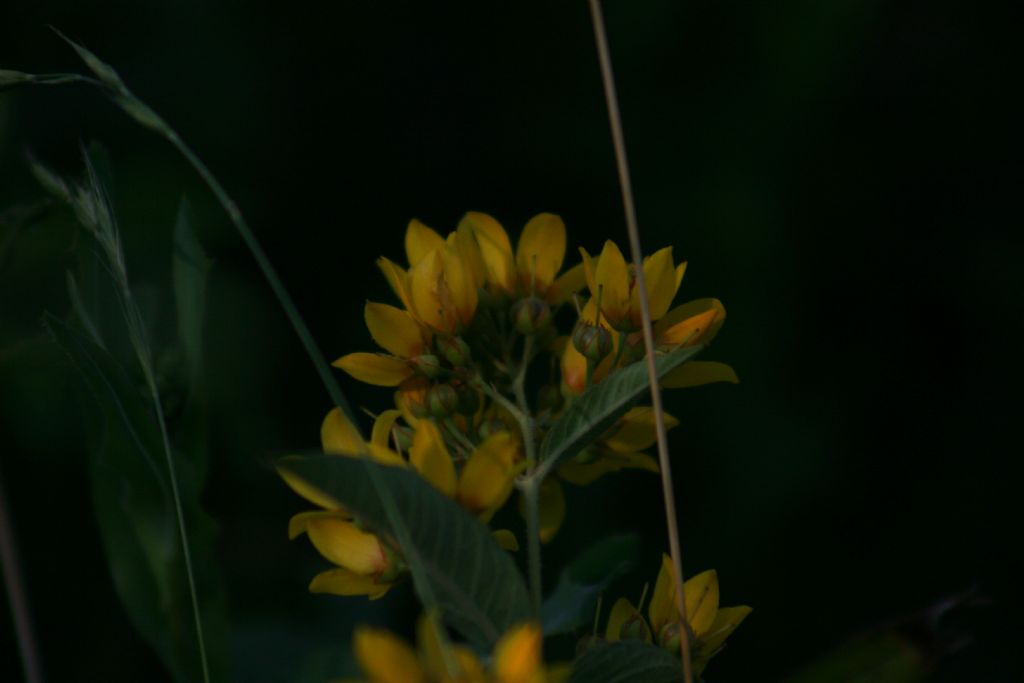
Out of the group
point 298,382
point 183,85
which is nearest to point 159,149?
point 183,85

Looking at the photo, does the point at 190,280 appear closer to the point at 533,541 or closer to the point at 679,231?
the point at 533,541

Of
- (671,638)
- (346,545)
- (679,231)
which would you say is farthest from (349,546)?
(679,231)

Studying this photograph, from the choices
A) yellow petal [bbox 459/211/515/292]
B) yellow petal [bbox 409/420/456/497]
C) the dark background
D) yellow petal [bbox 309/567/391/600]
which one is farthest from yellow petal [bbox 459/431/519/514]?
the dark background

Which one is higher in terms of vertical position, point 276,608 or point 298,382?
point 298,382

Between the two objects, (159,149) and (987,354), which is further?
(987,354)

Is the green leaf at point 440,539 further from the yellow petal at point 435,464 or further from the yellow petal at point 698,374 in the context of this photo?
the yellow petal at point 698,374

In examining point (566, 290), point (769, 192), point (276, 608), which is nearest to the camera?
point (566, 290)

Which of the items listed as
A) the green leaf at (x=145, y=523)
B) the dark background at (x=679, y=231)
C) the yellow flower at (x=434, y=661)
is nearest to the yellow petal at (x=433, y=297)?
the green leaf at (x=145, y=523)

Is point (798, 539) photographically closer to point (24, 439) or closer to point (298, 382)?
point (298, 382)
